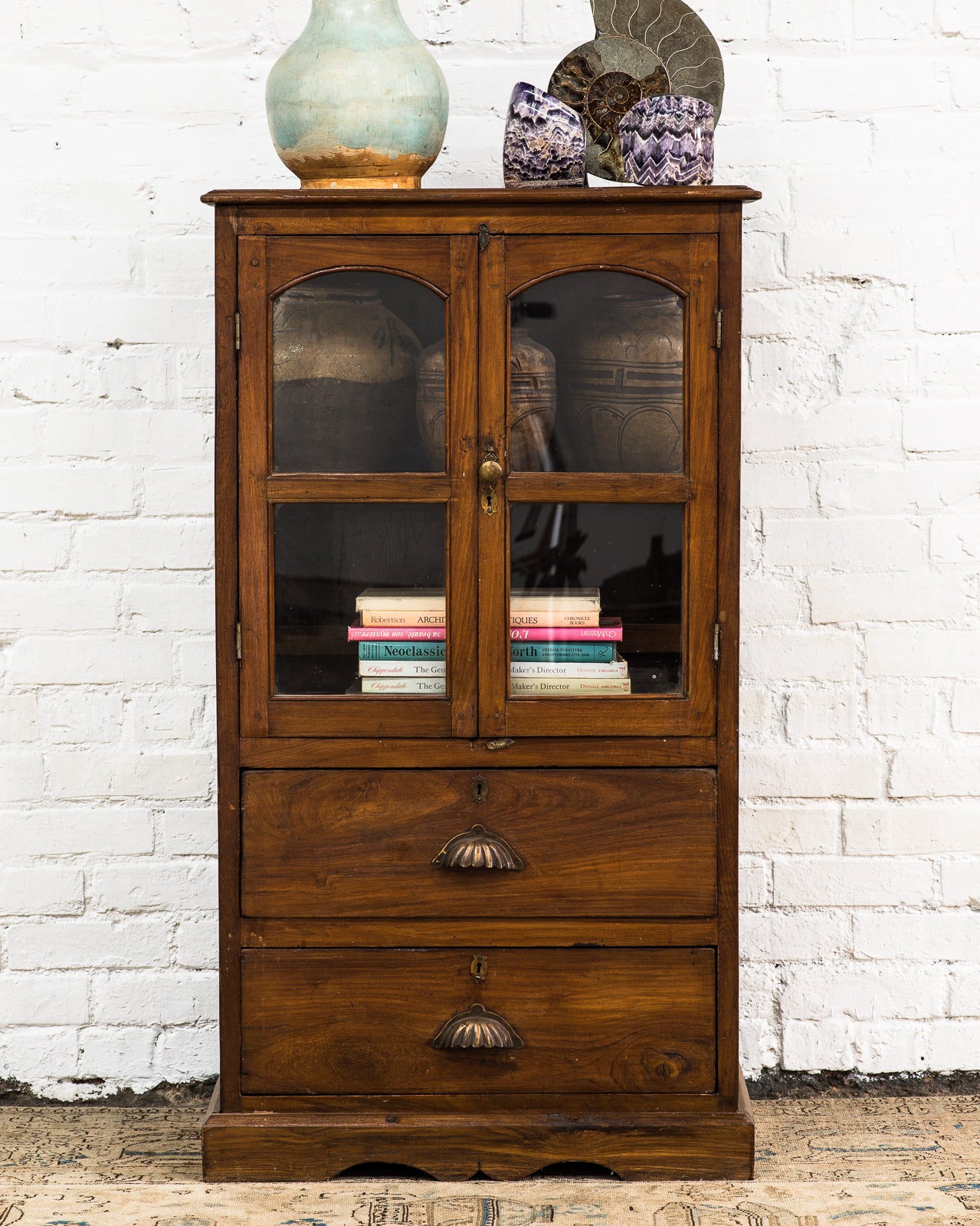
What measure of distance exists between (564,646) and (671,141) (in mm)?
712

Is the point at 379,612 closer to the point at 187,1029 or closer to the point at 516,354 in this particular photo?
the point at 516,354

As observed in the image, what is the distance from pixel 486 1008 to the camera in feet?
5.74

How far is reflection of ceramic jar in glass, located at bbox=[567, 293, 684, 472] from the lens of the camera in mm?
1672

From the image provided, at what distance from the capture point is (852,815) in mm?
2141

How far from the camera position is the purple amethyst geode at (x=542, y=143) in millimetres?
1682

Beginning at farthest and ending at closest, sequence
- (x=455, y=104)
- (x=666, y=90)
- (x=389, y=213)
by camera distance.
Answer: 1. (x=455, y=104)
2. (x=666, y=90)
3. (x=389, y=213)

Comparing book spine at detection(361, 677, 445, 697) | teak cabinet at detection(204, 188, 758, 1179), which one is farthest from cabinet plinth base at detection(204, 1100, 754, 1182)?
book spine at detection(361, 677, 445, 697)

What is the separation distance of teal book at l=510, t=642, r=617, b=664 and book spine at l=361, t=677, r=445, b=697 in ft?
0.44

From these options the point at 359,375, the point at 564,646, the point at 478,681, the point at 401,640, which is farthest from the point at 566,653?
the point at 359,375

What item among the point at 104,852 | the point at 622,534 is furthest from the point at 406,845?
the point at 104,852

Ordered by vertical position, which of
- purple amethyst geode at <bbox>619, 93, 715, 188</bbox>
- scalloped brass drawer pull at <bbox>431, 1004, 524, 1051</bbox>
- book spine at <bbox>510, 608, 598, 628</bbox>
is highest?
purple amethyst geode at <bbox>619, 93, 715, 188</bbox>

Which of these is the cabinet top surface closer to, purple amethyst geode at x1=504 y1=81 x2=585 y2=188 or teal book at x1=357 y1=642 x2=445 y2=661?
purple amethyst geode at x1=504 y1=81 x2=585 y2=188

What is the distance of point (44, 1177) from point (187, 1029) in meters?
0.37

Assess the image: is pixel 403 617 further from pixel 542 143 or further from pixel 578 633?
pixel 542 143
